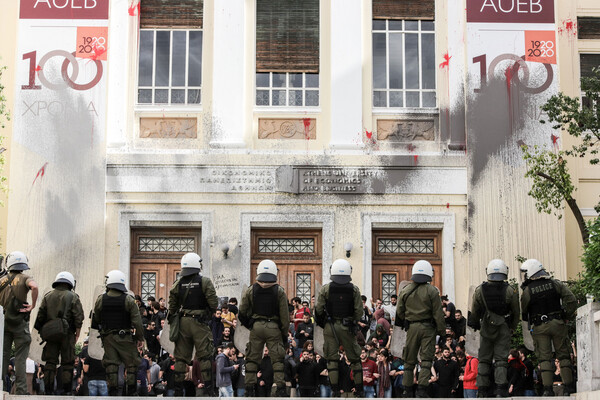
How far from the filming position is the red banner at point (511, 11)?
2750cm

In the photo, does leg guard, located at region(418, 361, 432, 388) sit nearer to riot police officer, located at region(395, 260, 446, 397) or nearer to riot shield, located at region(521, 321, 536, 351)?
riot police officer, located at region(395, 260, 446, 397)

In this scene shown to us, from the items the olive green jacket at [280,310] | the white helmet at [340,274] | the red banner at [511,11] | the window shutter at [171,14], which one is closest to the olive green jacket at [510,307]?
the white helmet at [340,274]

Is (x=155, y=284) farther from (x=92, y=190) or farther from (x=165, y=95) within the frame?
(x=165, y=95)

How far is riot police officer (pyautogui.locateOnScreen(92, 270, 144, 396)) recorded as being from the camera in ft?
56.5

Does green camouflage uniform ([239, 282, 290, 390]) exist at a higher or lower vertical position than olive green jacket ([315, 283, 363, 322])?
lower

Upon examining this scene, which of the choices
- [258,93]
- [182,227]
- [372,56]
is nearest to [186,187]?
[182,227]

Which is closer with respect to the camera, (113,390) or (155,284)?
(113,390)

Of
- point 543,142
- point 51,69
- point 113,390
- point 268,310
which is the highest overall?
point 51,69

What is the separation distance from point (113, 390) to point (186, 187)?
10.4 metres

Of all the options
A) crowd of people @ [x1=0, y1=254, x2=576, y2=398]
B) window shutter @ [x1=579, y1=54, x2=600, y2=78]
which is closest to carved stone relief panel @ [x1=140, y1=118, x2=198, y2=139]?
crowd of people @ [x1=0, y1=254, x2=576, y2=398]

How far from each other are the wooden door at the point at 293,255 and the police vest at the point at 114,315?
9.89 m

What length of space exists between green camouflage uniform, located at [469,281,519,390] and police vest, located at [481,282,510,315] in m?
0.05

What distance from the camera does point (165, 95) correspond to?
27828 millimetres

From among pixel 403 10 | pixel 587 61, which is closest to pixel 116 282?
pixel 403 10
